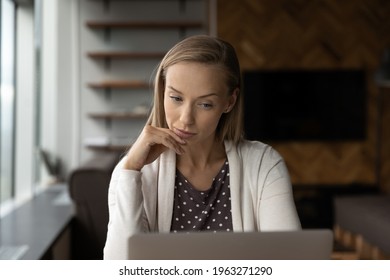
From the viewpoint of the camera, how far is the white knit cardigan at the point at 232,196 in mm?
810

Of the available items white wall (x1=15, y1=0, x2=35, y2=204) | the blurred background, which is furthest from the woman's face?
the blurred background

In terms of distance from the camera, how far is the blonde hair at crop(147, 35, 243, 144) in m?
0.81

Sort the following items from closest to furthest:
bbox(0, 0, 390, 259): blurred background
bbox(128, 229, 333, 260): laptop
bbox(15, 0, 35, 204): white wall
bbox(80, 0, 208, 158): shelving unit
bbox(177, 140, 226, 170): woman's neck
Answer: bbox(128, 229, 333, 260): laptop < bbox(177, 140, 226, 170): woman's neck < bbox(15, 0, 35, 204): white wall < bbox(0, 0, 390, 259): blurred background < bbox(80, 0, 208, 158): shelving unit

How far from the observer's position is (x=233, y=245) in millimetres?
616

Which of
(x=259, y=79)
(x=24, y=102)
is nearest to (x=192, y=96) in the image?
(x=24, y=102)

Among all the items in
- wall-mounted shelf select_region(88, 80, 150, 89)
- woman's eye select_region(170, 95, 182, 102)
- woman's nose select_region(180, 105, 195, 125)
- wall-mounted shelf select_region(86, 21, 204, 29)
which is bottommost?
woman's nose select_region(180, 105, 195, 125)

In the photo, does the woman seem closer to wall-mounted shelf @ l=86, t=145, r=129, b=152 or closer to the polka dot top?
the polka dot top

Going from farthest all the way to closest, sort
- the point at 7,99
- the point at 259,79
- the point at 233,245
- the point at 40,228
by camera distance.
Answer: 1. the point at 259,79
2. the point at 7,99
3. the point at 40,228
4. the point at 233,245

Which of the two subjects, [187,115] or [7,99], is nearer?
[187,115]

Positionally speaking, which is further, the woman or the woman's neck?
the woman's neck

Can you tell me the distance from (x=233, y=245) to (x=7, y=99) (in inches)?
87.7

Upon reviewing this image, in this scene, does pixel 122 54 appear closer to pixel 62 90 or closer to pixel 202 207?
pixel 62 90

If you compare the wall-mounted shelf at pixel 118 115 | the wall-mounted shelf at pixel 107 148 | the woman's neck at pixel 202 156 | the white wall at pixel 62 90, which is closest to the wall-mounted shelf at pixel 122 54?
the white wall at pixel 62 90

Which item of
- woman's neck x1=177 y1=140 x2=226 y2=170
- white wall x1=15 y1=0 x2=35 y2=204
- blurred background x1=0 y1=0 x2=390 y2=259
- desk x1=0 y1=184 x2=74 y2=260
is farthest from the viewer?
blurred background x1=0 y1=0 x2=390 y2=259
